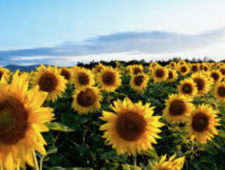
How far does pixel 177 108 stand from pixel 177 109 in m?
0.02

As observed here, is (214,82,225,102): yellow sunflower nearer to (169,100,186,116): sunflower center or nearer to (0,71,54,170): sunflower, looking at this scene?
(169,100,186,116): sunflower center

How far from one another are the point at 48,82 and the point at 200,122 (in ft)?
10.9

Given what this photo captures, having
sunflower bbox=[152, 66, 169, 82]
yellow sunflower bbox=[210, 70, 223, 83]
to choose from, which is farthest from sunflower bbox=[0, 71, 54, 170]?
yellow sunflower bbox=[210, 70, 223, 83]

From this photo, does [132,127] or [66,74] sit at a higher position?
[66,74]

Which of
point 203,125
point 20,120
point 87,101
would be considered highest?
point 20,120

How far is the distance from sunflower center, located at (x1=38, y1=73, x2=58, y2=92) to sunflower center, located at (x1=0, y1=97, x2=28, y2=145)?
414cm

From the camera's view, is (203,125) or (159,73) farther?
(159,73)

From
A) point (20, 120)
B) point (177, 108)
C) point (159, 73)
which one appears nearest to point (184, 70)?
point (159, 73)

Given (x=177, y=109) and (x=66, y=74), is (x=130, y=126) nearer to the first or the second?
(x=177, y=109)

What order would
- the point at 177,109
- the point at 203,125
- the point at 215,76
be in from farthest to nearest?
the point at 215,76 < the point at 177,109 < the point at 203,125

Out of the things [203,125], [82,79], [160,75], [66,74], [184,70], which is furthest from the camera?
[184,70]

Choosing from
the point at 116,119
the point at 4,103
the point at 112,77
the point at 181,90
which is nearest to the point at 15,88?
the point at 4,103

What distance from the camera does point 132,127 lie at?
3793 millimetres

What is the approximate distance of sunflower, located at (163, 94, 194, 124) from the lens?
6.29 meters
